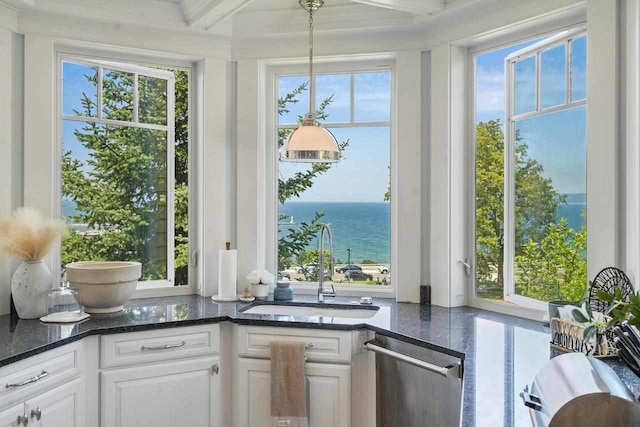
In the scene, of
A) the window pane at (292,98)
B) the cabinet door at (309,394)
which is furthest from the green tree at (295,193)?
the cabinet door at (309,394)

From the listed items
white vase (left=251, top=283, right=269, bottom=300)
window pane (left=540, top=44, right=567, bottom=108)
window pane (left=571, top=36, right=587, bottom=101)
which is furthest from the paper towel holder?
window pane (left=571, top=36, right=587, bottom=101)

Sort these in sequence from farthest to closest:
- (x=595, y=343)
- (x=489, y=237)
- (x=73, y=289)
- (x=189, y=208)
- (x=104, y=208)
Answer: (x=189, y=208)
(x=104, y=208)
(x=489, y=237)
(x=73, y=289)
(x=595, y=343)

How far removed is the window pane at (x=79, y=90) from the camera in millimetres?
3199

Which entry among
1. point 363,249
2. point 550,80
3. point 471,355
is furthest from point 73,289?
point 550,80

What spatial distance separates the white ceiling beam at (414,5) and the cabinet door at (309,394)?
1.83 metres

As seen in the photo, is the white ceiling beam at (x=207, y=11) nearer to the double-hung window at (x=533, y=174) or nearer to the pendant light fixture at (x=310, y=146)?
the pendant light fixture at (x=310, y=146)

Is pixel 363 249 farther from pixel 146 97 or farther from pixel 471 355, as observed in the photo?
pixel 146 97

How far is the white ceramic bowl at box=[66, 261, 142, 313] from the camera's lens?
2.79m

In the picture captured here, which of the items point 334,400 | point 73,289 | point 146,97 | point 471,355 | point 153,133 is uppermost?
point 146,97

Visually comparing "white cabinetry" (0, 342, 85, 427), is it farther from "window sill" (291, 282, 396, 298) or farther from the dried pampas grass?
"window sill" (291, 282, 396, 298)

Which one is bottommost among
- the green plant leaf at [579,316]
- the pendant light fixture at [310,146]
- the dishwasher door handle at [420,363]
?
the dishwasher door handle at [420,363]

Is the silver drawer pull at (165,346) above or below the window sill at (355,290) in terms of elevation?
below

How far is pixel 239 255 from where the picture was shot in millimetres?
3469

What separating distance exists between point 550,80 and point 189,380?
7.68ft
